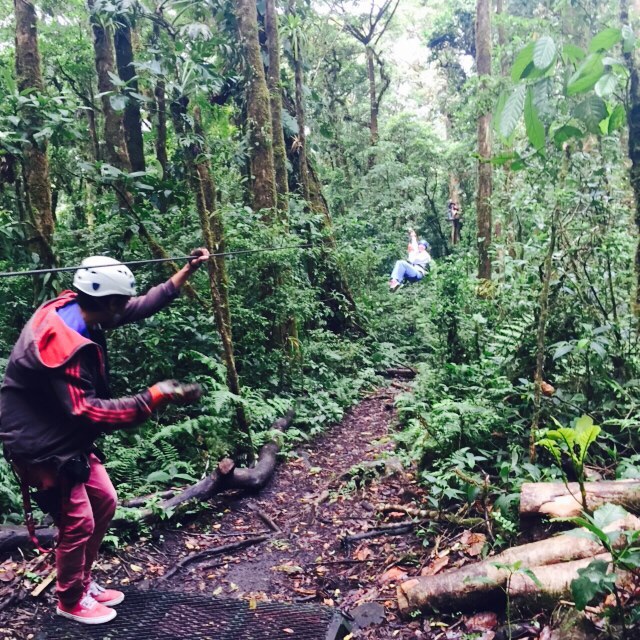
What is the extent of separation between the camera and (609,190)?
589 centimetres

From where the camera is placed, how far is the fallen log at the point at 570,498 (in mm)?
3557

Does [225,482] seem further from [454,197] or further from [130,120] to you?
[454,197]

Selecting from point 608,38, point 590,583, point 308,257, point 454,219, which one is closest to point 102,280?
point 608,38

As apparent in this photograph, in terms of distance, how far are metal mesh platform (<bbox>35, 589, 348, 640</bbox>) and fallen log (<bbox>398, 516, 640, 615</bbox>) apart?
559mm

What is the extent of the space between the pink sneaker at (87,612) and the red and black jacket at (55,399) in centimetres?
109

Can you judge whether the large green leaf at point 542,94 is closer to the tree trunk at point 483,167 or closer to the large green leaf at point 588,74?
the large green leaf at point 588,74

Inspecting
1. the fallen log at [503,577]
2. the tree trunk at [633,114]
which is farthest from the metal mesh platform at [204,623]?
the tree trunk at [633,114]

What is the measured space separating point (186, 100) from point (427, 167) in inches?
609

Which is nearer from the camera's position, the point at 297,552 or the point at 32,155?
the point at 297,552

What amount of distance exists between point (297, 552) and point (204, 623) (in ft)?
4.01

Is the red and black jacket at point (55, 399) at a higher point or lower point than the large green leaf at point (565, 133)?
lower

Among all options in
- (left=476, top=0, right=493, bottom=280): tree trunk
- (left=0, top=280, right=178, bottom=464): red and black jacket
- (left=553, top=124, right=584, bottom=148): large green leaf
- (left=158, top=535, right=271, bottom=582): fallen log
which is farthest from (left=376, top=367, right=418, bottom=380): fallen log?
(left=553, top=124, right=584, bottom=148): large green leaf

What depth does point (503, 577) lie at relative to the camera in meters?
3.29

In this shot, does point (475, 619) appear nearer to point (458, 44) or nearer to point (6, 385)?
point (6, 385)
